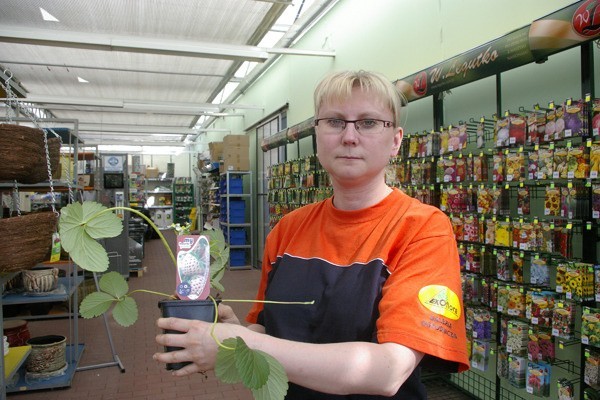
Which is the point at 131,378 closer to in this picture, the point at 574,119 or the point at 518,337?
the point at 518,337

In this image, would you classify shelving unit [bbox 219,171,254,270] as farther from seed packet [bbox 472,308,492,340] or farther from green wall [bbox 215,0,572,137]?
seed packet [bbox 472,308,492,340]

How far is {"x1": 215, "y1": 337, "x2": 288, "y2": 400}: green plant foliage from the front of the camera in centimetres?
71

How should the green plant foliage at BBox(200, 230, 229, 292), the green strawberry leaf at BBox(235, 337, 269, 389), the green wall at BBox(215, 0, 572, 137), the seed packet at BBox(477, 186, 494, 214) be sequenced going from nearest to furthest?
the green strawberry leaf at BBox(235, 337, 269, 389)
the green plant foliage at BBox(200, 230, 229, 292)
the seed packet at BBox(477, 186, 494, 214)
the green wall at BBox(215, 0, 572, 137)

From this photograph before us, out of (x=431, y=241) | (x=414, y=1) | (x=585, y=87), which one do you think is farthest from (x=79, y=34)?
(x=431, y=241)

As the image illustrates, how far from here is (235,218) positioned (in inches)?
387

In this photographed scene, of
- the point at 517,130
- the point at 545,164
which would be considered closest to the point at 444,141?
the point at 517,130

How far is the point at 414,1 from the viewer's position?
4.39 metres

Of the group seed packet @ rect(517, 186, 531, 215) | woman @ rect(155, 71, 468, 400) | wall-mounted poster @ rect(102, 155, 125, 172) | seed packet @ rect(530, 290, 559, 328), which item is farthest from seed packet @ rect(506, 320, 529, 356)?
wall-mounted poster @ rect(102, 155, 125, 172)

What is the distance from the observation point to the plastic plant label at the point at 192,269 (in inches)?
33.9

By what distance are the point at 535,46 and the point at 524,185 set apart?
2.82ft

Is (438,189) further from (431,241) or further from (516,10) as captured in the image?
(431,241)

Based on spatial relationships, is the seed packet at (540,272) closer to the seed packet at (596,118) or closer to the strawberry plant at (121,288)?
the seed packet at (596,118)

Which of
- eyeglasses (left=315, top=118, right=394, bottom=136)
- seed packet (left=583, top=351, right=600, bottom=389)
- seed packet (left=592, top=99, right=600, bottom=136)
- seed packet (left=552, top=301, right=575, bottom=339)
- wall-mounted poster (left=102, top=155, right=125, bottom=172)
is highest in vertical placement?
Result: wall-mounted poster (left=102, top=155, right=125, bottom=172)

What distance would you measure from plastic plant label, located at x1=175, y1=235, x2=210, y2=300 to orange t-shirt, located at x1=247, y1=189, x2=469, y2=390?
28 centimetres
